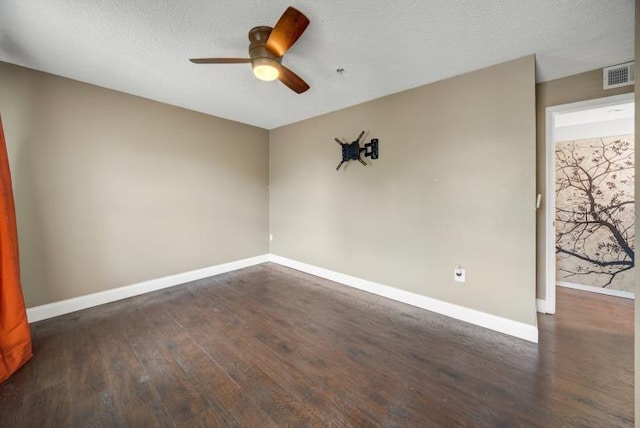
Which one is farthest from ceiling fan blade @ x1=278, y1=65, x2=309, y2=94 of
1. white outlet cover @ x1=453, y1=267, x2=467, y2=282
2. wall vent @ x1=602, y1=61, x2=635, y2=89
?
wall vent @ x1=602, y1=61, x2=635, y2=89

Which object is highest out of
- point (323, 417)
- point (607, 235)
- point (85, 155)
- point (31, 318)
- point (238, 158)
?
point (238, 158)

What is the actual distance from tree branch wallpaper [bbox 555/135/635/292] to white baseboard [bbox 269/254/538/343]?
2059 millimetres

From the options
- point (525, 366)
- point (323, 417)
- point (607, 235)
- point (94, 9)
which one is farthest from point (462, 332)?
point (94, 9)

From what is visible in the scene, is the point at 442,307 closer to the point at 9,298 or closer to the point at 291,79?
the point at 291,79

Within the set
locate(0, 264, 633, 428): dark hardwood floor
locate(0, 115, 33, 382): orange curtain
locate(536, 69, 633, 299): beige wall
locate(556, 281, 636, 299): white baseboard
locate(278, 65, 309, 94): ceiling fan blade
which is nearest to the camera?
locate(0, 264, 633, 428): dark hardwood floor

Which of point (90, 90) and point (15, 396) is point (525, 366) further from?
point (90, 90)

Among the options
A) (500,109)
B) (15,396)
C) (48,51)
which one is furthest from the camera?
(500,109)

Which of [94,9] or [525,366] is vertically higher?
[94,9]

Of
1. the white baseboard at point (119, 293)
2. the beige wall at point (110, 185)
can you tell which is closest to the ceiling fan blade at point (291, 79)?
the beige wall at point (110, 185)

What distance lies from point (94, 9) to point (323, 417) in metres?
2.95

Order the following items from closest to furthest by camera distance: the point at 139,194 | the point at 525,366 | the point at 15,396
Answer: the point at 15,396 < the point at 525,366 < the point at 139,194

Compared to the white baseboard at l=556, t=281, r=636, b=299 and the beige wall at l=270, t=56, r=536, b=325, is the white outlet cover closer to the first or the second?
the beige wall at l=270, t=56, r=536, b=325

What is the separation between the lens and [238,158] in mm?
4043

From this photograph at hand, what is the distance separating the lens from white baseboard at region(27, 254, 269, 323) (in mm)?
2436
